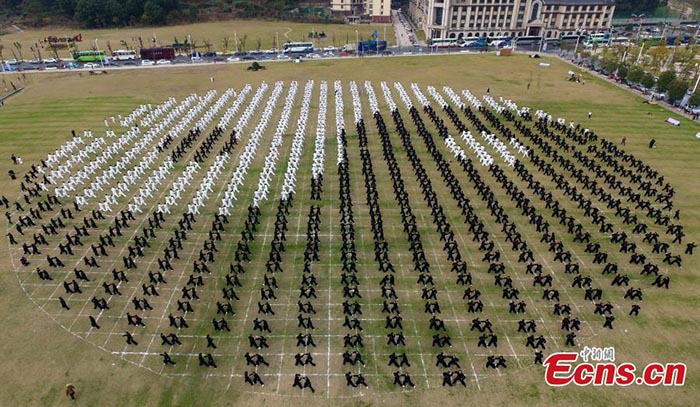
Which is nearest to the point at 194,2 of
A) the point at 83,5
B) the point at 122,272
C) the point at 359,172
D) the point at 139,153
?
the point at 83,5

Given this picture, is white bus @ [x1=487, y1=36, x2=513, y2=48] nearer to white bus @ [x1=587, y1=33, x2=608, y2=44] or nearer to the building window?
the building window

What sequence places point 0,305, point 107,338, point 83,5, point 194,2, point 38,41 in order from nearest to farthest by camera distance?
point 107,338 < point 0,305 < point 38,41 < point 83,5 < point 194,2

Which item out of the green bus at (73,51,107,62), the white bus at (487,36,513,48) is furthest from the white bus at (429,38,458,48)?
the green bus at (73,51,107,62)

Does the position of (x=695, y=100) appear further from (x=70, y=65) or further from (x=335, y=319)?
(x=70, y=65)

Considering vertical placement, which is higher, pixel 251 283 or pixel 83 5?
pixel 83 5

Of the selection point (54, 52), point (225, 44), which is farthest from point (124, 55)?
point (225, 44)

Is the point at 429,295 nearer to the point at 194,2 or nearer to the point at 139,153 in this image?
the point at 139,153

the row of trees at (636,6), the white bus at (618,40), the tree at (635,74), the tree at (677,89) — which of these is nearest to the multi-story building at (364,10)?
the white bus at (618,40)
